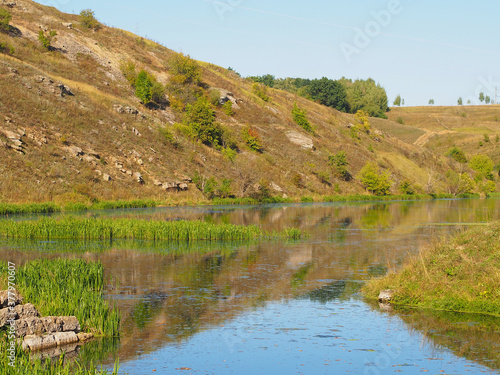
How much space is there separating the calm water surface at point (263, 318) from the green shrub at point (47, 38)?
61.4 meters

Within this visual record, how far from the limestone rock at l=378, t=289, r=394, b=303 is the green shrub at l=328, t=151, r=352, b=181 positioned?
7398 cm

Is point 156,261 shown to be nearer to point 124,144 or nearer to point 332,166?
point 124,144

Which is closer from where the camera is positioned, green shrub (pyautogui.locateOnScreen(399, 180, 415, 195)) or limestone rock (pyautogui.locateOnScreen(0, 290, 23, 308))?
limestone rock (pyautogui.locateOnScreen(0, 290, 23, 308))

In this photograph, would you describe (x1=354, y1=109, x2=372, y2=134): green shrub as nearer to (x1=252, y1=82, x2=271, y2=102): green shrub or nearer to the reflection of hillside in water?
(x1=252, y1=82, x2=271, y2=102): green shrub

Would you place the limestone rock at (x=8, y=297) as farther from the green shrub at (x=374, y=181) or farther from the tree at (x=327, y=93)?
the tree at (x=327, y=93)

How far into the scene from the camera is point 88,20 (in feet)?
326

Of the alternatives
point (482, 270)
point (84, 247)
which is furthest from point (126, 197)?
point (482, 270)

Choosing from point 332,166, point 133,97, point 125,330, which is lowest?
point 125,330

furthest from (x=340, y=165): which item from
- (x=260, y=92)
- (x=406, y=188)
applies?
(x=260, y=92)

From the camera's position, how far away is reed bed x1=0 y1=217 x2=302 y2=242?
108 ft

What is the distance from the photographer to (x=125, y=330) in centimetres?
1540

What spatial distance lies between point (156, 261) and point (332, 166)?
232 feet

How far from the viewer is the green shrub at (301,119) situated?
364 feet

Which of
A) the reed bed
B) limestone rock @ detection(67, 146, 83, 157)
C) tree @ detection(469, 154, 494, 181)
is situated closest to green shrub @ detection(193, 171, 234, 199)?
limestone rock @ detection(67, 146, 83, 157)
